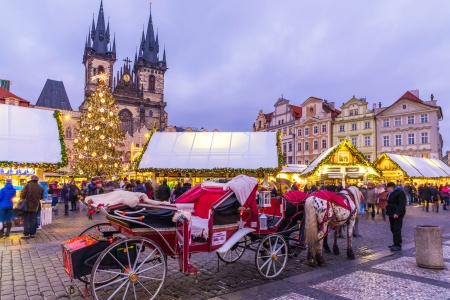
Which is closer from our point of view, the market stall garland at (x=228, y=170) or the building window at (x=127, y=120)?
the market stall garland at (x=228, y=170)

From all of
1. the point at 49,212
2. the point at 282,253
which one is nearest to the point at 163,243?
the point at 282,253

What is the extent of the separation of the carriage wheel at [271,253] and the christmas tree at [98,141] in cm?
1976

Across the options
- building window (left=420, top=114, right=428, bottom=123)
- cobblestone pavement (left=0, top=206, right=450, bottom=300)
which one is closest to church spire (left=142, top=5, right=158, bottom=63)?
building window (left=420, top=114, right=428, bottom=123)

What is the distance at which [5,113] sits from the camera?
11977 millimetres

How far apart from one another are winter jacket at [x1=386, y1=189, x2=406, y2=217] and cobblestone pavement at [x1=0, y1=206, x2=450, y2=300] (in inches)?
35.4

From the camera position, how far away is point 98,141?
2347 centimetres

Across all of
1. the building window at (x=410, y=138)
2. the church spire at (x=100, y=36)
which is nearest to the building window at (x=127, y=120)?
the church spire at (x=100, y=36)

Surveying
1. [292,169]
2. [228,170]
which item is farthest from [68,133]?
[228,170]

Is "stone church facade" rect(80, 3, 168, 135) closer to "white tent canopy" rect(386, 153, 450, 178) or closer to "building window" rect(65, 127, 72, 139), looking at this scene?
"building window" rect(65, 127, 72, 139)

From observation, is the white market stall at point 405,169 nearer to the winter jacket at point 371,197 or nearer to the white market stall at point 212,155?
the winter jacket at point 371,197

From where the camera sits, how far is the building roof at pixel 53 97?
61.3 metres

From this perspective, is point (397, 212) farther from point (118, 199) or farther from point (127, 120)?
point (127, 120)

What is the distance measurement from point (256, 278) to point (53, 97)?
6685cm

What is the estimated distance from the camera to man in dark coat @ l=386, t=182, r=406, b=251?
7559 mm
